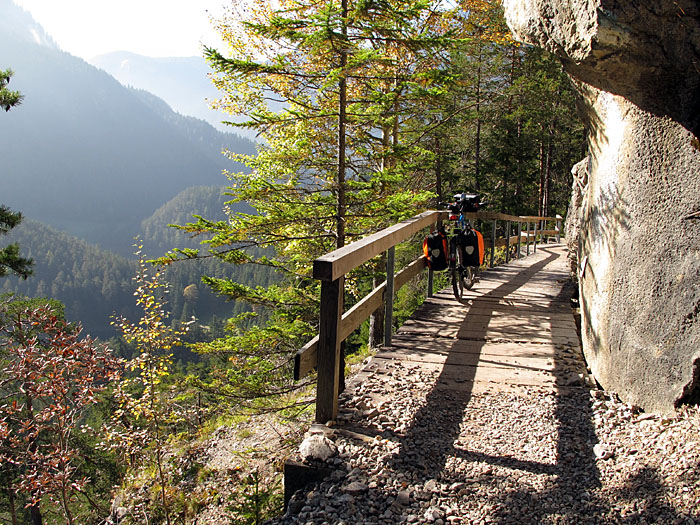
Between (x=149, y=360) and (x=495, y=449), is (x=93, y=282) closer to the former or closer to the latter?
(x=149, y=360)

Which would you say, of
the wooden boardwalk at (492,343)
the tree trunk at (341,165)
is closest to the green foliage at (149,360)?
the tree trunk at (341,165)

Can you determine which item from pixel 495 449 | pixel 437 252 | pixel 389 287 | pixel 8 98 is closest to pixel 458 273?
pixel 437 252

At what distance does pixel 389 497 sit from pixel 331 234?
6.33 meters

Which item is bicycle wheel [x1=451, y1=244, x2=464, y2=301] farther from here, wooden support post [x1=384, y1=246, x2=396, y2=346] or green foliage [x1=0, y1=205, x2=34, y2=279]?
green foliage [x1=0, y1=205, x2=34, y2=279]

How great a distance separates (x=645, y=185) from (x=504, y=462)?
216cm

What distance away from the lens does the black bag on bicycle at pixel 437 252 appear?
6.63 meters

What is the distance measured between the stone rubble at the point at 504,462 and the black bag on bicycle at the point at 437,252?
2876mm

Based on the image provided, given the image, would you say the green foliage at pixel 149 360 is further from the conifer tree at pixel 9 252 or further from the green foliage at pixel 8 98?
the conifer tree at pixel 9 252

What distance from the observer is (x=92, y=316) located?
177125mm

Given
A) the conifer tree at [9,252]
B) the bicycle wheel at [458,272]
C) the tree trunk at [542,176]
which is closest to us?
the bicycle wheel at [458,272]

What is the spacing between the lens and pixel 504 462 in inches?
118

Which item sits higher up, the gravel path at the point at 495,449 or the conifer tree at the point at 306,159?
the conifer tree at the point at 306,159

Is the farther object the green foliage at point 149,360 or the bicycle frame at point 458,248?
the green foliage at point 149,360

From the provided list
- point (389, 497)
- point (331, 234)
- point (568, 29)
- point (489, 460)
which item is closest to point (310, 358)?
point (389, 497)
